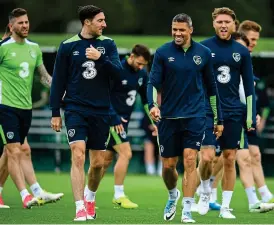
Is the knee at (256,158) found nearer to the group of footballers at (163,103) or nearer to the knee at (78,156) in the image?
the group of footballers at (163,103)

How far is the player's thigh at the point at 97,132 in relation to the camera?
50.3ft

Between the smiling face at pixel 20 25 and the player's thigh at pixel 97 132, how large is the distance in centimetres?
260

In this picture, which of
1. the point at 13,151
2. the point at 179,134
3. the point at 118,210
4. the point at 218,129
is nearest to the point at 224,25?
the point at 218,129

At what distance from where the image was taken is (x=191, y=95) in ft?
49.6

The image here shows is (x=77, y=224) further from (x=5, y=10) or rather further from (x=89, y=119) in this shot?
(x=5, y=10)

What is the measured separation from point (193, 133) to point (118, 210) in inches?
113

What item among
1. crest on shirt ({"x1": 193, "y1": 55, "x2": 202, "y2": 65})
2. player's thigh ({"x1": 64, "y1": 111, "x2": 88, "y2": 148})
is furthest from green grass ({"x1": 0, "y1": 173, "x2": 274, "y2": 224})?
crest on shirt ({"x1": 193, "y1": 55, "x2": 202, "y2": 65})

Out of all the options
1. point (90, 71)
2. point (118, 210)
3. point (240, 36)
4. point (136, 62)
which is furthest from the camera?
point (136, 62)

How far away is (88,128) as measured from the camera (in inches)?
603

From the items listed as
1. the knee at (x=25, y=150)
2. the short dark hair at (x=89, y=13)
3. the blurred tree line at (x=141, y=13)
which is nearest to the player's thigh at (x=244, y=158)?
the knee at (x=25, y=150)

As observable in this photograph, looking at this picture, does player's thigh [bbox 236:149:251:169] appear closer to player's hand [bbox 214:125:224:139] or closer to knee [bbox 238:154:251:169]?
knee [bbox 238:154:251:169]

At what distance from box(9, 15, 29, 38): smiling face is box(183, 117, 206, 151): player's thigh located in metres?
3.37

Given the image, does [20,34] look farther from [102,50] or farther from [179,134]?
[179,134]

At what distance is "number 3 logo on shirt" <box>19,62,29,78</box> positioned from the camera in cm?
1744
